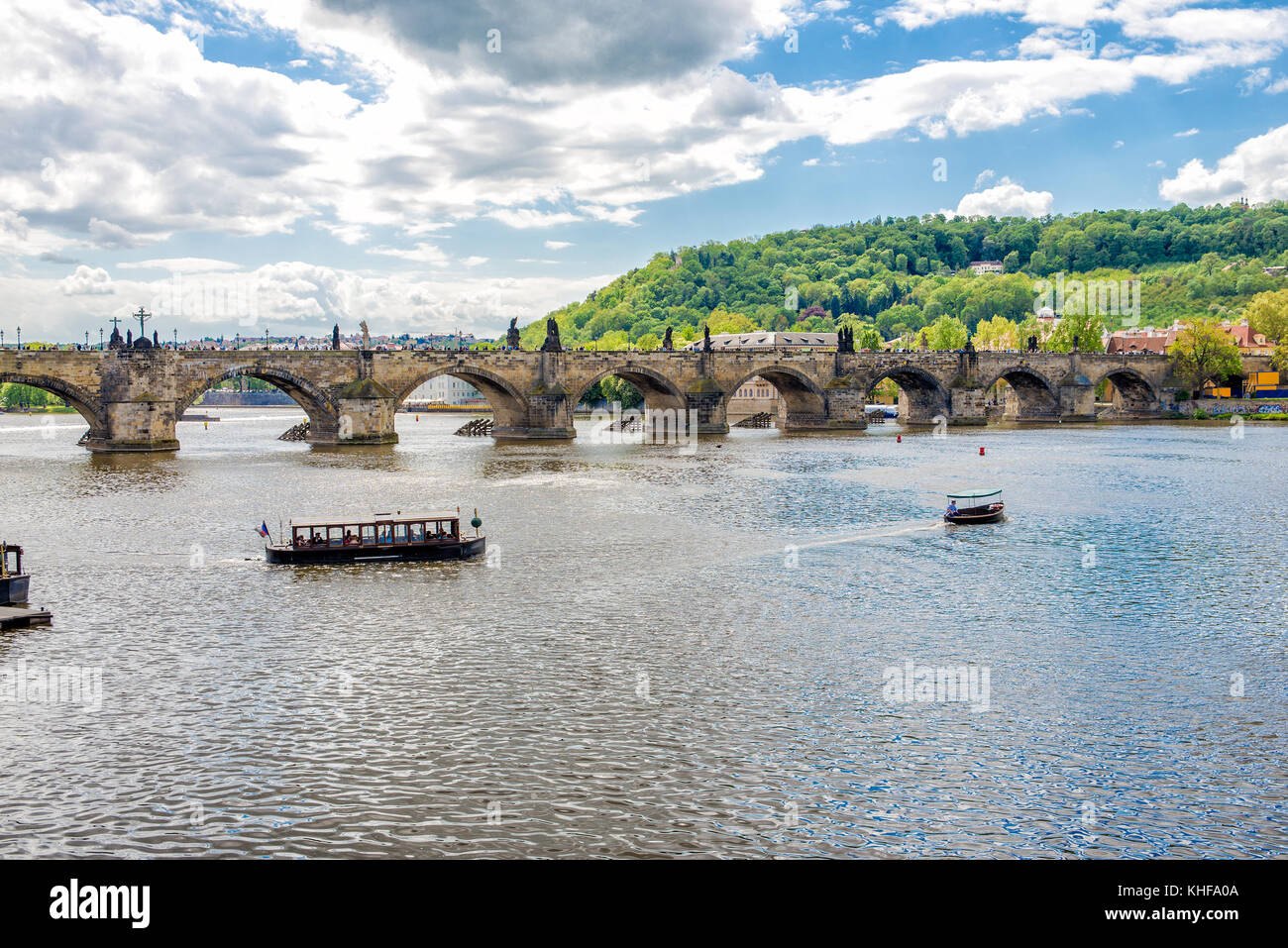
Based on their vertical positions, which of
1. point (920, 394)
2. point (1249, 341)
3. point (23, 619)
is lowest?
point (23, 619)

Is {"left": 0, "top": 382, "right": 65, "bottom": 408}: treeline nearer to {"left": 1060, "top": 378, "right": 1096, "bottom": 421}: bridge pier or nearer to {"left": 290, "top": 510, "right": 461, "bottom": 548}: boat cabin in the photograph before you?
{"left": 1060, "top": 378, "right": 1096, "bottom": 421}: bridge pier

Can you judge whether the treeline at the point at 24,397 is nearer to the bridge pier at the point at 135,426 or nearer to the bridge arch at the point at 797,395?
the bridge pier at the point at 135,426

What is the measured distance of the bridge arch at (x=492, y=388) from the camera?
8444 cm

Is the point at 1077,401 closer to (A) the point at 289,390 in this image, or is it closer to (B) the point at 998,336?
(B) the point at 998,336

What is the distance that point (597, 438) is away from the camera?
9644 centimetres

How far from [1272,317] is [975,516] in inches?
4554

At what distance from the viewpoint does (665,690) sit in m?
19.0

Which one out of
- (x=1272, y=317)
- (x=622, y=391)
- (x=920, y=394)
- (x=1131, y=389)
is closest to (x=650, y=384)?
(x=920, y=394)

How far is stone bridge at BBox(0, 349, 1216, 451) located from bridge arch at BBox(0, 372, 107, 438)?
0.09 m

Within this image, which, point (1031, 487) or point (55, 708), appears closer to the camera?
point (55, 708)
